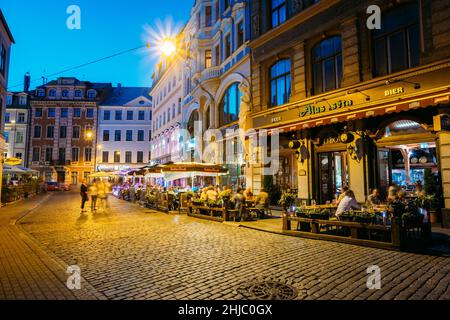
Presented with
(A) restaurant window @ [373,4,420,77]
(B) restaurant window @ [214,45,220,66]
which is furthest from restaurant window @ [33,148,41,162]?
(A) restaurant window @ [373,4,420,77]

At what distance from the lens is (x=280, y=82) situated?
17.4 m

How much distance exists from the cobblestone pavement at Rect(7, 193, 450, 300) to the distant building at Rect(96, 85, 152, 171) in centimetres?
4644

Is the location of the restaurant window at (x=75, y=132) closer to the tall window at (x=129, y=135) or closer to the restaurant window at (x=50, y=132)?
Answer: the restaurant window at (x=50, y=132)

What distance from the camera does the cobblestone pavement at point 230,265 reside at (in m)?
4.67

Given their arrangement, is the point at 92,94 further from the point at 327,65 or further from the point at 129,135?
the point at 327,65

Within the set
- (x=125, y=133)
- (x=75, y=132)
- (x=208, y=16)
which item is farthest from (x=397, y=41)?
(x=75, y=132)

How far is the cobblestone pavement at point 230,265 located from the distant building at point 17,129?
170 feet

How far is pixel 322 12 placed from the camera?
47.3 feet

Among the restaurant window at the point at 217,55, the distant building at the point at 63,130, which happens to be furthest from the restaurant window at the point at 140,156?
the restaurant window at the point at 217,55

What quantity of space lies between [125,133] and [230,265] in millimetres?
53154
